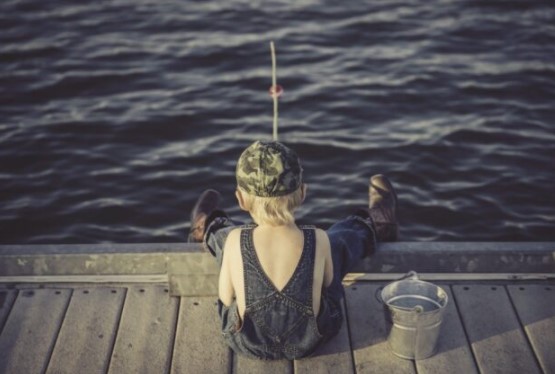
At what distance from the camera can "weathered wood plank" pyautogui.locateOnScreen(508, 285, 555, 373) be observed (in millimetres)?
3757

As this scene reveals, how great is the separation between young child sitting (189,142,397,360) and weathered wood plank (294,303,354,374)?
0.04m

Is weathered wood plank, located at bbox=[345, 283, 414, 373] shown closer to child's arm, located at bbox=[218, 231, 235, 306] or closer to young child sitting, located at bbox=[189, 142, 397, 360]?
young child sitting, located at bbox=[189, 142, 397, 360]

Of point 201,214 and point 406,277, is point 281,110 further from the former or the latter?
point 406,277

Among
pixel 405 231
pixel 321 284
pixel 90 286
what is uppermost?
pixel 321 284

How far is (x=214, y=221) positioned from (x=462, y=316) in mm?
1427

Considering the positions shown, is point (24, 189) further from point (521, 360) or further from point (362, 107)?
point (521, 360)

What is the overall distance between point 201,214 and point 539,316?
197 cm

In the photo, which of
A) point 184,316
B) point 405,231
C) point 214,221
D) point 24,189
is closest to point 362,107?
point 405,231

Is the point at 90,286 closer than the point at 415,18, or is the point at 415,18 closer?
the point at 90,286

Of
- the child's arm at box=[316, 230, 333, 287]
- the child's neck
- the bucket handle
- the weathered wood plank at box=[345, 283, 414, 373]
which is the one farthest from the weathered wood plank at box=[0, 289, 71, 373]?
the bucket handle

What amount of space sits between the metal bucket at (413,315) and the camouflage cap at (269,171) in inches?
30.1

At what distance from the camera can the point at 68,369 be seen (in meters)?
3.73

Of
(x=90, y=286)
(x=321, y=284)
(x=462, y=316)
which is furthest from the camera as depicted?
(x=90, y=286)

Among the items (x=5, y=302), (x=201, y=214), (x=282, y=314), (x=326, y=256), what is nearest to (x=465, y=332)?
(x=326, y=256)
